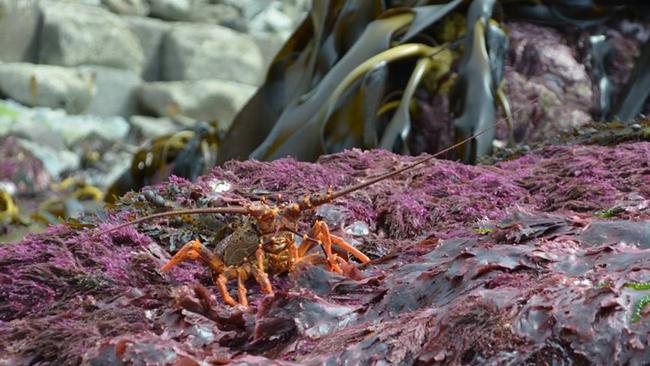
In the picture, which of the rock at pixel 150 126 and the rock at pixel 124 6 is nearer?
the rock at pixel 150 126

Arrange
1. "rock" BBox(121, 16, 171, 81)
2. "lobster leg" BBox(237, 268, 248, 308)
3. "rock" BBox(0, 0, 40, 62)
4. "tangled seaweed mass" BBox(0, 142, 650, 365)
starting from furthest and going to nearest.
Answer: "rock" BBox(121, 16, 171, 81)
"rock" BBox(0, 0, 40, 62)
"lobster leg" BBox(237, 268, 248, 308)
"tangled seaweed mass" BBox(0, 142, 650, 365)

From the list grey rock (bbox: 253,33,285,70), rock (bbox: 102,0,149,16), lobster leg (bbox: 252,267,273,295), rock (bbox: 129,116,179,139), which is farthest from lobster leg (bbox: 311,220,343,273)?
rock (bbox: 102,0,149,16)

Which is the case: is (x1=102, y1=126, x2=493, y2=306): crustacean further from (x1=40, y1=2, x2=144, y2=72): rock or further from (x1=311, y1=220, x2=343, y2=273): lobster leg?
(x1=40, y1=2, x2=144, y2=72): rock

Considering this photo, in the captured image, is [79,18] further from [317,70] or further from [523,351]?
[523,351]

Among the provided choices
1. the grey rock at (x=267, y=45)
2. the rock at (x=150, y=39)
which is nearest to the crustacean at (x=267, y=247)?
the rock at (x=150, y=39)

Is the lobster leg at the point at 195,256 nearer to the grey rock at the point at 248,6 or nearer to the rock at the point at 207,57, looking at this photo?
the rock at the point at 207,57

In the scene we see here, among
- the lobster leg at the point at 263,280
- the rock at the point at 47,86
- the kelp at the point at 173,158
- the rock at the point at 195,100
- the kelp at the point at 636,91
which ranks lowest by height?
the rock at the point at 195,100

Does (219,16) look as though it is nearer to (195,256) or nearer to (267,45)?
(267,45)

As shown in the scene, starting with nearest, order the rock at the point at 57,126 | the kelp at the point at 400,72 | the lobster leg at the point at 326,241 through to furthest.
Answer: the lobster leg at the point at 326,241
the kelp at the point at 400,72
the rock at the point at 57,126
